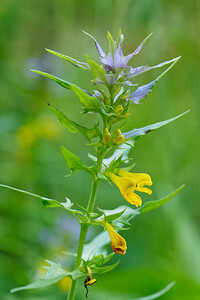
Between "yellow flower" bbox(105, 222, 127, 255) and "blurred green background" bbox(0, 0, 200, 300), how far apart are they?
49 cm

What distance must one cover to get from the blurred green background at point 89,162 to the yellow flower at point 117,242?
490 millimetres

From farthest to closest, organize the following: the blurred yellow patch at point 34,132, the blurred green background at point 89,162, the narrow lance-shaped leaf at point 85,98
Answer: the blurred yellow patch at point 34,132, the blurred green background at point 89,162, the narrow lance-shaped leaf at point 85,98

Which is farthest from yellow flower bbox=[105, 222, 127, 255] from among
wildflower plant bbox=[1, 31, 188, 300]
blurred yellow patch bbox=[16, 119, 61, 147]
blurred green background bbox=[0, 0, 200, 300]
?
blurred yellow patch bbox=[16, 119, 61, 147]

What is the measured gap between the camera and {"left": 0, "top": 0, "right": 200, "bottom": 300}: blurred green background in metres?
1.14

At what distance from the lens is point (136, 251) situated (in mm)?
1551

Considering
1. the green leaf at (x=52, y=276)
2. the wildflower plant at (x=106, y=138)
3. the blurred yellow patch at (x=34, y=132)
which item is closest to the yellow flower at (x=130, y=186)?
the wildflower plant at (x=106, y=138)

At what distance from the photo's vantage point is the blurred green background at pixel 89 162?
114 cm

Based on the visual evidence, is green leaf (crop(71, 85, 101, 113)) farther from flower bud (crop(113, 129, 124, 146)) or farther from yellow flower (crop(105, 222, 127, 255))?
yellow flower (crop(105, 222, 127, 255))

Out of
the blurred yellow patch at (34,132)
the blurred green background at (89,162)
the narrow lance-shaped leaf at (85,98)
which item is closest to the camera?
the narrow lance-shaped leaf at (85,98)

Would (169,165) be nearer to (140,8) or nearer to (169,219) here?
(169,219)

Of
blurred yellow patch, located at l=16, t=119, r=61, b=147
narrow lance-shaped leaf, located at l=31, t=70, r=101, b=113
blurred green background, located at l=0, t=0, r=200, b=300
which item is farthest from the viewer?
blurred yellow patch, located at l=16, t=119, r=61, b=147

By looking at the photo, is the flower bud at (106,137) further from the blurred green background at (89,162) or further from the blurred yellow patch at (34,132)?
the blurred yellow patch at (34,132)

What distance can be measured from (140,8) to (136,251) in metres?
0.86

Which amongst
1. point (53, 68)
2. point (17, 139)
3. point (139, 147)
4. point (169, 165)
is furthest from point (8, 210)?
point (139, 147)
